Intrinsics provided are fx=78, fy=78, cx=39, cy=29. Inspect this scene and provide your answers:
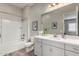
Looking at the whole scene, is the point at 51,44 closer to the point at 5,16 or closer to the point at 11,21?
the point at 11,21

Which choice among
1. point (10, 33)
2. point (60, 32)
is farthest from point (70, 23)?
point (10, 33)

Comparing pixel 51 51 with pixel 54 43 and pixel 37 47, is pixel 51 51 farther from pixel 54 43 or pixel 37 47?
pixel 37 47

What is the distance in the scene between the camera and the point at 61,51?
143cm

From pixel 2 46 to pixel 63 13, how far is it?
68.0 inches

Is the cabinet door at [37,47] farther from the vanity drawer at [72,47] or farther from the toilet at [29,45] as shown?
the vanity drawer at [72,47]

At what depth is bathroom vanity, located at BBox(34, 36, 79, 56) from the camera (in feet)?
4.08

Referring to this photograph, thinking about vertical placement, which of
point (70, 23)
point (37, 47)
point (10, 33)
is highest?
point (70, 23)

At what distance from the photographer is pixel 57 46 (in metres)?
1.52

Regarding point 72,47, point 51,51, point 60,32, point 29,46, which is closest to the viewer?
point 72,47

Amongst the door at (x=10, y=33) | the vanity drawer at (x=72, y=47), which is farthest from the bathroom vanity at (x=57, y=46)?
the door at (x=10, y=33)

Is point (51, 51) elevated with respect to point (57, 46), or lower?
lower

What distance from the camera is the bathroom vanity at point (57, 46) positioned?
4.08 feet

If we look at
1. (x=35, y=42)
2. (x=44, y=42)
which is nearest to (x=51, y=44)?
(x=44, y=42)

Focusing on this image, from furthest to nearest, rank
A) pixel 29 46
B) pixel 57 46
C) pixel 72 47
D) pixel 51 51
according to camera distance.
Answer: pixel 29 46, pixel 51 51, pixel 57 46, pixel 72 47
